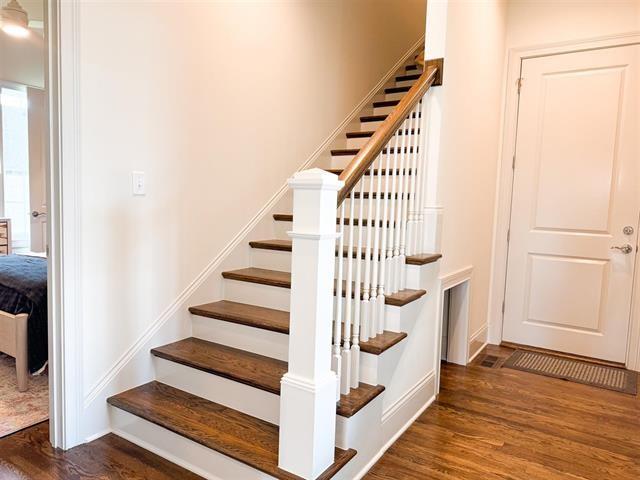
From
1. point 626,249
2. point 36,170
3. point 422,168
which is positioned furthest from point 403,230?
point 36,170

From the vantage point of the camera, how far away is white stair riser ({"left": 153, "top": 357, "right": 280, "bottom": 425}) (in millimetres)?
2029

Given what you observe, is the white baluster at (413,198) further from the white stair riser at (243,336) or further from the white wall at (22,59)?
the white wall at (22,59)

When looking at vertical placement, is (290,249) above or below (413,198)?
below

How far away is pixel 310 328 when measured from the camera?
1600 mm

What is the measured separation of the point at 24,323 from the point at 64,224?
39.6 inches

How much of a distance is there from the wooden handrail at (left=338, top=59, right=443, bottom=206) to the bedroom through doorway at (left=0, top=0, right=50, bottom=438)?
1276mm

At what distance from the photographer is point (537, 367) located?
330cm

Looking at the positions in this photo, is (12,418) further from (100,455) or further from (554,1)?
(554,1)

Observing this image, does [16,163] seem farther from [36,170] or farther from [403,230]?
[403,230]

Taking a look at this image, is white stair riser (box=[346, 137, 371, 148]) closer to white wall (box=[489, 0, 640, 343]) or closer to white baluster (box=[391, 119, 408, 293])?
white wall (box=[489, 0, 640, 343])

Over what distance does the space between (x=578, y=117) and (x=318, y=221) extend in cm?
280

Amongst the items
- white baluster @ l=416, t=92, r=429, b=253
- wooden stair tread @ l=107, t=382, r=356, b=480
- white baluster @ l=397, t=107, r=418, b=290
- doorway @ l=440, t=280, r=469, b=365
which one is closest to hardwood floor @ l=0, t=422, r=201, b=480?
wooden stair tread @ l=107, t=382, r=356, b=480

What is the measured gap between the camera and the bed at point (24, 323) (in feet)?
8.49

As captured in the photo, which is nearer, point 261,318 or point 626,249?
point 261,318
